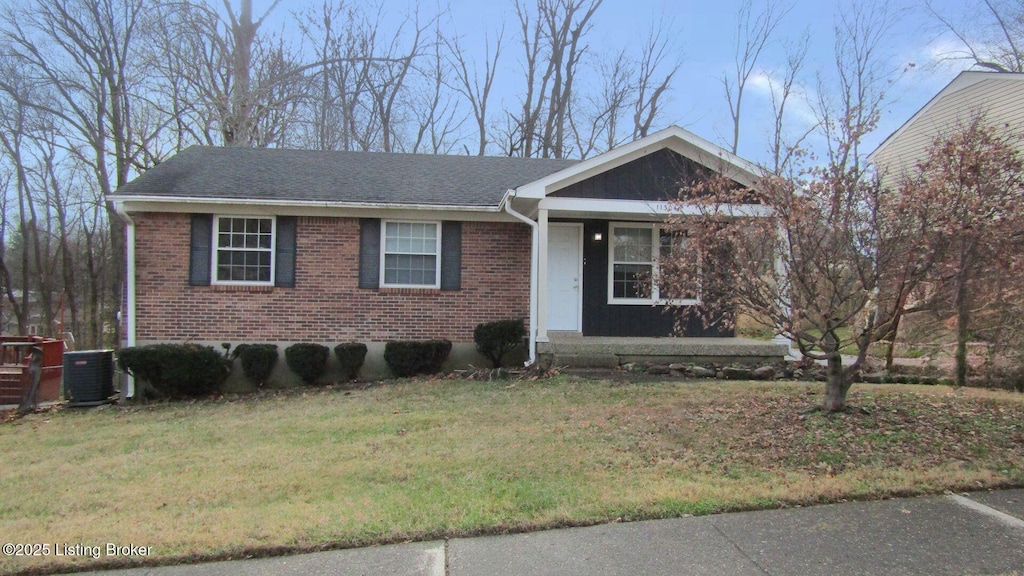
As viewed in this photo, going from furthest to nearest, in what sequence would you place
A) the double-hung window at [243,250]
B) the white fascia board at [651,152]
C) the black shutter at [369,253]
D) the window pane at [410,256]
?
1. the window pane at [410,256]
2. the black shutter at [369,253]
3. the double-hung window at [243,250]
4. the white fascia board at [651,152]

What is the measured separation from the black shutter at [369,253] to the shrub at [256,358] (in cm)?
188

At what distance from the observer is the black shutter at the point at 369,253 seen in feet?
34.4

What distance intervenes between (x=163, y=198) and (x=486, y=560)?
29.3ft

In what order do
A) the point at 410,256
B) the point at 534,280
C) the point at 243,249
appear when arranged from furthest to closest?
1. the point at 410,256
2. the point at 243,249
3. the point at 534,280

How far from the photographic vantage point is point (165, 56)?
1956cm

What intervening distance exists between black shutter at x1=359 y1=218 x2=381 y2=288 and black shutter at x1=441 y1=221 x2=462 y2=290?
3.73ft

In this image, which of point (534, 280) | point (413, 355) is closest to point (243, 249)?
point (413, 355)

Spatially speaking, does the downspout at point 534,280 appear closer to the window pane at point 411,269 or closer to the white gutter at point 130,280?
the window pane at point 411,269

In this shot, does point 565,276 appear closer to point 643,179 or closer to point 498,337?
point 498,337

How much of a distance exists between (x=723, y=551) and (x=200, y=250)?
966 centimetres

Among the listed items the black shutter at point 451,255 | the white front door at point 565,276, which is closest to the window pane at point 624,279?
the white front door at point 565,276

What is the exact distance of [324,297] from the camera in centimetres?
1041

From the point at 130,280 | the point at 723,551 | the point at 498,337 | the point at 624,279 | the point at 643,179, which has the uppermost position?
the point at 643,179

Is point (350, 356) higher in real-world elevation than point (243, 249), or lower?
lower
